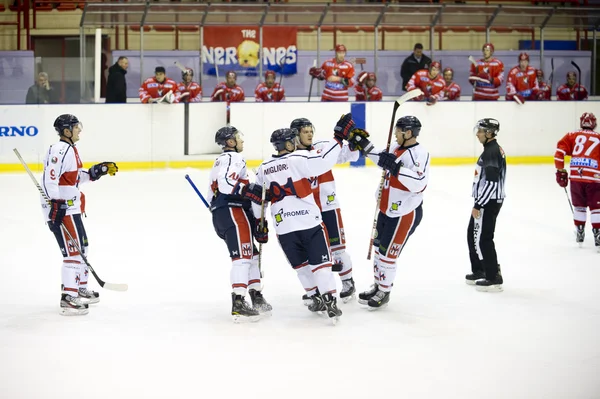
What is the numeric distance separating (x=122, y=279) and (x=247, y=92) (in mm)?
8570

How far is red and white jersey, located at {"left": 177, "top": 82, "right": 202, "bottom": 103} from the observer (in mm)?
14352

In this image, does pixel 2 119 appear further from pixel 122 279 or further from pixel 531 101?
pixel 531 101

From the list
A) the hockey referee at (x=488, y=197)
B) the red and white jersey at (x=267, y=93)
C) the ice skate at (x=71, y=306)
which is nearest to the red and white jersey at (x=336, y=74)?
the red and white jersey at (x=267, y=93)

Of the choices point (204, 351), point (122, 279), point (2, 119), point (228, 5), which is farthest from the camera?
point (228, 5)

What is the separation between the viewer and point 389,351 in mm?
5285

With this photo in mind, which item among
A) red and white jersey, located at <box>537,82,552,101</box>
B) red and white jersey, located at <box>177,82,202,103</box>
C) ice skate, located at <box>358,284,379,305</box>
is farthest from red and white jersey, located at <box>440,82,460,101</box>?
ice skate, located at <box>358,284,379,305</box>

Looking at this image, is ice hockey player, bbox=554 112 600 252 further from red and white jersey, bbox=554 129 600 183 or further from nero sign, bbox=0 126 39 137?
nero sign, bbox=0 126 39 137

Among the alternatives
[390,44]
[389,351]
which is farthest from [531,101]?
[389,351]

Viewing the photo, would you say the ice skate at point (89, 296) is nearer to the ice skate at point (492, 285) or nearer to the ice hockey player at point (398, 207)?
the ice hockey player at point (398, 207)

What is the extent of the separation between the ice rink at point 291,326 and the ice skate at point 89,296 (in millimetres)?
85

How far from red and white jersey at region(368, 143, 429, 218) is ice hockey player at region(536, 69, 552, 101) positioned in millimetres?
9758

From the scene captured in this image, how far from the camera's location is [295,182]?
19.0ft

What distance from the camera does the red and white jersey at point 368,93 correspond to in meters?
15.1

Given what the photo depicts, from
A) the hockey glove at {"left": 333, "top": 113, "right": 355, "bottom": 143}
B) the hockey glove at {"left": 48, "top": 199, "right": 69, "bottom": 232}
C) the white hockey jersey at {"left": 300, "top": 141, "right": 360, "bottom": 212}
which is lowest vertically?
the hockey glove at {"left": 48, "top": 199, "right": 69, "bottom": 232}
